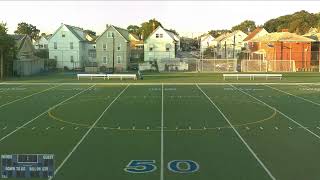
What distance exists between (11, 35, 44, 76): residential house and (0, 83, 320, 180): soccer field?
24.0m

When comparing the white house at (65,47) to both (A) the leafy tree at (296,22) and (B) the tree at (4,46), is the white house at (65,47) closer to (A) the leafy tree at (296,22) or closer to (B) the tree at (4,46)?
(B) the tree at (4,46)

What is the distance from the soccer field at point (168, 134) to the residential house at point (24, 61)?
78.8ft

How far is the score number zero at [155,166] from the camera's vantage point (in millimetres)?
12594

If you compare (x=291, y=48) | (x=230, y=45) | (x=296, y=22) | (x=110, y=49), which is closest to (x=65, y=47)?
(x=110, y=49)

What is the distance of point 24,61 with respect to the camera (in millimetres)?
54594

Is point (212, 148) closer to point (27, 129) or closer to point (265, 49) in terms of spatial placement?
point (27, 129)

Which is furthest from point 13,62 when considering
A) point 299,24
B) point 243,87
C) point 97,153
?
point 299,24

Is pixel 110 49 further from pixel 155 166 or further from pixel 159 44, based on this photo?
pixel 155 166

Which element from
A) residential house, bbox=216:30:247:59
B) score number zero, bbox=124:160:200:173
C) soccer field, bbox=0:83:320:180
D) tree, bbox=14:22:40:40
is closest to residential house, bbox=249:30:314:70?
residential house, bbox=216:30:247:59

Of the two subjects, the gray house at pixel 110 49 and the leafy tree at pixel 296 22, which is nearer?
the gray house at pixel 110 49

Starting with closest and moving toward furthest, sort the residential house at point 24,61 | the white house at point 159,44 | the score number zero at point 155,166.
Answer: the score number zero at point 155,166
the residential house at point 24,61
the white house at point 159,44

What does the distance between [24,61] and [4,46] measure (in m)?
4.85
